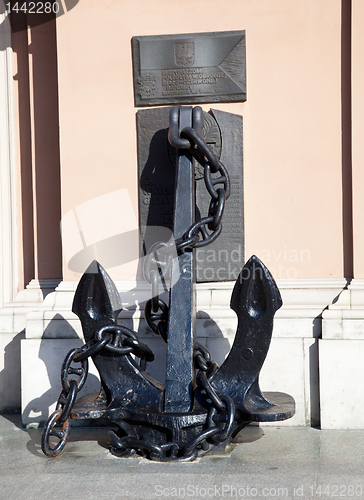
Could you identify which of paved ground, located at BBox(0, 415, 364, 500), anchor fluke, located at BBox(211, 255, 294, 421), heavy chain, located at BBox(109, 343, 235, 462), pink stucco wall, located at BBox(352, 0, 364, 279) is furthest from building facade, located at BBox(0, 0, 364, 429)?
heavy chain, located at BBox(109, 343, 235, 462)

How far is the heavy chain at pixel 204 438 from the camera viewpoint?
2.48 m

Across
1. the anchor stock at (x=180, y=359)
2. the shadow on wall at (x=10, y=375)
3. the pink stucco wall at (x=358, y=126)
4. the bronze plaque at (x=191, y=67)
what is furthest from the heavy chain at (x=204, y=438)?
the bronze plaque at (x=191, y=67)

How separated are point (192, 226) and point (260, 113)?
1274 mm

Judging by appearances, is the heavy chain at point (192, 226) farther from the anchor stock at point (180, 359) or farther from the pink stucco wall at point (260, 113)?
the pink stucco wall at point (260, 113)

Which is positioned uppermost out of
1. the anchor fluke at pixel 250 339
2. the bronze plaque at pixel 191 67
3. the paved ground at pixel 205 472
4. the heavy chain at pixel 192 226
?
the bronze plaque at pixel 191 67

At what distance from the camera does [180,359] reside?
8.68 feet

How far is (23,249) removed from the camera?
13.6 feet

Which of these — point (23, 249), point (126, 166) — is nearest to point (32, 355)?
point (23, 249)

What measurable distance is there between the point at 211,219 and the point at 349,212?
3.99 ft

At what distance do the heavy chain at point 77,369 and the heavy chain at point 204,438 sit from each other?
30cm

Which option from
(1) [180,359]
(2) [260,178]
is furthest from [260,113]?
(1) [180,359]

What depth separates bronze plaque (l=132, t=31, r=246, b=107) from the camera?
3525mm

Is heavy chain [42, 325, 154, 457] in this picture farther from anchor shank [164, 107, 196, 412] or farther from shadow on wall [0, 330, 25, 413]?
shadow on wall [0, 330, 25, 413]

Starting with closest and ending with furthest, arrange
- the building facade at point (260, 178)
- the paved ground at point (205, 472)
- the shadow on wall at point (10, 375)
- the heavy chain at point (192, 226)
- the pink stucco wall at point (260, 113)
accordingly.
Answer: the paved ground at point (205, 472)
the heavy chain at point (192, 226)
the building facade at point (260, 178)
the pink stucco wall at point (260, 113)
the shadow on wall at point (10, 375)
